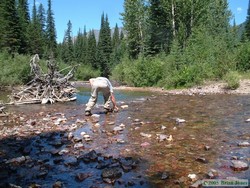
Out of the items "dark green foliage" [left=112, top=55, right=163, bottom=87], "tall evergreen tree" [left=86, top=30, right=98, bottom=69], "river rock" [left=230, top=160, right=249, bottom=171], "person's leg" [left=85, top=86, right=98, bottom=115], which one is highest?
"tall evergreen tree" [left=86, top=30, right=98, bottom=69]

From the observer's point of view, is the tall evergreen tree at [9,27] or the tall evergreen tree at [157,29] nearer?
the tall evergreen tree at [157,29]

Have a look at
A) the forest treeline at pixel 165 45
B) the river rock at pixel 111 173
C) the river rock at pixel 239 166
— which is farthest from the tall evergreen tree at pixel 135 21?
the river rock at pixel 111 173

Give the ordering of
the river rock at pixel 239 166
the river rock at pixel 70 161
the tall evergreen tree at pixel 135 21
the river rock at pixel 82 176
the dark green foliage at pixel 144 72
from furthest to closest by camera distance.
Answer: the tall evergreen tree at pixel 135 21, the dark green foliage at pixel 144 72, the river rock at pixel 70 161, the river rock at pixel 239 166, the river rock at pixel 82 176

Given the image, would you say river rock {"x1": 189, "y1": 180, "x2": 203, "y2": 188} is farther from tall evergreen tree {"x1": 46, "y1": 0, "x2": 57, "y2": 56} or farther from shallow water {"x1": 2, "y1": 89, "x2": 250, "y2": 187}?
tall evergreen tree {"x1": 46, "y1": 0, "x2": 57, "y2": 56}

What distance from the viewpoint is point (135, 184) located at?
18.4 feet

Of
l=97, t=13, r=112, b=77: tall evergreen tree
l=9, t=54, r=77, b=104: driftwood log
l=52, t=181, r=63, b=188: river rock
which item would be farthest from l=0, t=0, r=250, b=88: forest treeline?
l=52, t=181, r=63, b=188: river rock

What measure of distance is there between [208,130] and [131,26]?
134ft

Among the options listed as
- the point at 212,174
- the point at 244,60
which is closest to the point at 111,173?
the point at 212,174

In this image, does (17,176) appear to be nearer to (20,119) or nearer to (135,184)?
(135,184)

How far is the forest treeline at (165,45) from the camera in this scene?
30.8 m

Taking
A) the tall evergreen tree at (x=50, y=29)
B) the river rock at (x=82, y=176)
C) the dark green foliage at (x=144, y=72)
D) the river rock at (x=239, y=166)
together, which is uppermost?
the tall evergreen tree at (x=50, y=29)

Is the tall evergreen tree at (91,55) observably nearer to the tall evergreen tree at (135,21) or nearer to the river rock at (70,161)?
the tall evergreen tree at (135,21)

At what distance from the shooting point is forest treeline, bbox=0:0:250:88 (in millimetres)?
30766

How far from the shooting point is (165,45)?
166 feet
